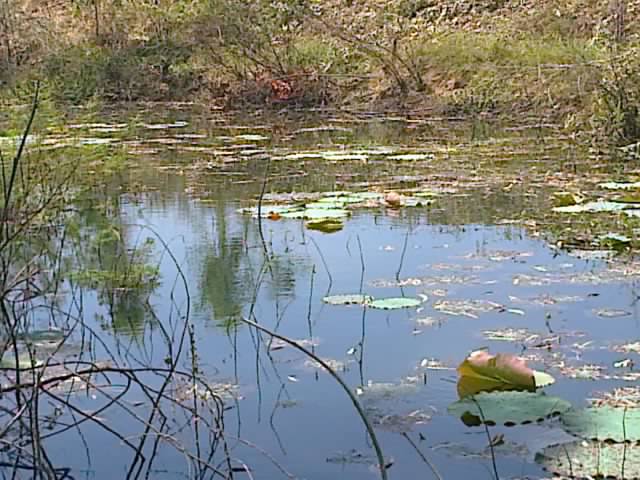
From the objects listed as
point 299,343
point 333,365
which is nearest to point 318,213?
point 299,343

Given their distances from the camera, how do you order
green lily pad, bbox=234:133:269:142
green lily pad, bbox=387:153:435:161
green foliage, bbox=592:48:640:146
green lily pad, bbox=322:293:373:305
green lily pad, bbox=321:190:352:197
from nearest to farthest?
green lily pad, bbox=322:293:373:305, green lily pad, bbox=321:190:352:197, green foliage, bbox=592:48:640:146, green lily pad, bbox=387:153:435:161, green lily pad, bbox=234:133:269:142

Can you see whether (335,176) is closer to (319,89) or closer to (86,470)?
(86,470)

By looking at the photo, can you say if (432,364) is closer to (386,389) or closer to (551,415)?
(386,389)

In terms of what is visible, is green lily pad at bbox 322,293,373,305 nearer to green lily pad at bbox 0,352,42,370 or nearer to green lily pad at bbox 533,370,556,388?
green lily pad at bbox 533,370,556,388

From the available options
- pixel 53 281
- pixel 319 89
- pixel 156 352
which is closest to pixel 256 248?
pixel 53 281

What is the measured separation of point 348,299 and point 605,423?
119 cm

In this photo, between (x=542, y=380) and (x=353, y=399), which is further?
(x=542, y=380)

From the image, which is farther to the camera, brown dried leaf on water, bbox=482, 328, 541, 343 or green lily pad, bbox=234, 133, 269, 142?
green lily pad, bbox=234, 133, 269, 142

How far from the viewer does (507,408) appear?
208 centimetres

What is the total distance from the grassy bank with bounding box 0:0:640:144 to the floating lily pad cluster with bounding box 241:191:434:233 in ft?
10.0

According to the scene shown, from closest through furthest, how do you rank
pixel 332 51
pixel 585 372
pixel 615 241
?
pixel 585 372 < pixel 615 241 < pixel 332 51

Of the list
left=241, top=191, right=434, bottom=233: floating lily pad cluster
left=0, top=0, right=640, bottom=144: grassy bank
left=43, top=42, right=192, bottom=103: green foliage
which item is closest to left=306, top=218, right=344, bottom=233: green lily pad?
left=241, top=191, right=434, bottom=233: floating lily pad cluster

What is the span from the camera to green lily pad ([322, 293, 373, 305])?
121 inches

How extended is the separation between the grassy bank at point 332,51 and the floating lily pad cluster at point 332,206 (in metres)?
3.05
